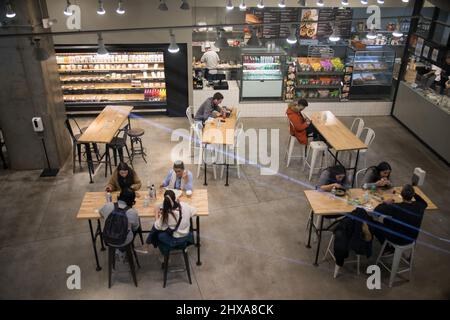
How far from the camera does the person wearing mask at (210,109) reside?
8.78 m

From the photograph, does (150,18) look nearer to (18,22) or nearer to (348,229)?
(18,22)

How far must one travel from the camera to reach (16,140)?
842 centimetres

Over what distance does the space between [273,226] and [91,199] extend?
3006mm

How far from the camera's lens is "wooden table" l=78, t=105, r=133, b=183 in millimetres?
7910

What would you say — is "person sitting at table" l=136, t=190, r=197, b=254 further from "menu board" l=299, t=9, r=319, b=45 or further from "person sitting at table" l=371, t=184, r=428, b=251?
"menu board" l=299, t=9, r=319, b=45

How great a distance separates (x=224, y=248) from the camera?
648 centimetres

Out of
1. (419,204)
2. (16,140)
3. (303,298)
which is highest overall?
(419,204)

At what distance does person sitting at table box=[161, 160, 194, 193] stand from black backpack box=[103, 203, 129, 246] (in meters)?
1.09

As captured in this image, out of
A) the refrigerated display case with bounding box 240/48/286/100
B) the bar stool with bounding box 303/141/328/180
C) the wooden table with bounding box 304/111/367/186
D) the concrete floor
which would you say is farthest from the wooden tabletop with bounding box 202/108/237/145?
the refrigerated display case with bounding box 240/48/286/100

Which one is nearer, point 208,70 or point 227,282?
point 227,282

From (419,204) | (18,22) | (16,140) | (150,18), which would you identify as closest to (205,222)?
(419,204)

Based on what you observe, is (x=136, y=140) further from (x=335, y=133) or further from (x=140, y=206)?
(x=335, y=133)

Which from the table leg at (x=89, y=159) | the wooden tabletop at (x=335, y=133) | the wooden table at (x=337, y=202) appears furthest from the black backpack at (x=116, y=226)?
the wooden tabletop at (x=335, y=133)

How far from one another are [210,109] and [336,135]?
2.68 m
